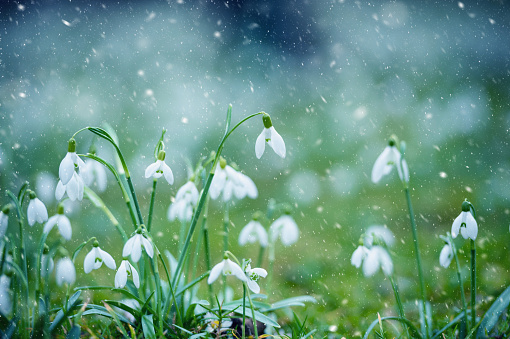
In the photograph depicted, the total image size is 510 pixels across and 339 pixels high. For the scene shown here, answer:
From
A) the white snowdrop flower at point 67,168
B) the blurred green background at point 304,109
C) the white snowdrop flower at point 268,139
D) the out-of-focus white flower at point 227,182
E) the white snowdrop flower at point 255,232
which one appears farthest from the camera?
the blurred green background at point 304,109

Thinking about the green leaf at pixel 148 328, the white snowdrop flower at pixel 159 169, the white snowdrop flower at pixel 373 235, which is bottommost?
the green leaf at pixel 148 328

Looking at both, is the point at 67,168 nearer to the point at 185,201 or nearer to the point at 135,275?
the point at 135,275

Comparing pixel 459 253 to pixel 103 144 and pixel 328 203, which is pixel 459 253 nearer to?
pixel 328 203

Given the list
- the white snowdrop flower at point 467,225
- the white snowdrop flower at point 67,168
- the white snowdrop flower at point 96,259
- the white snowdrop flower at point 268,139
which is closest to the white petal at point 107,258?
the white snowdrop flower at point 96,259

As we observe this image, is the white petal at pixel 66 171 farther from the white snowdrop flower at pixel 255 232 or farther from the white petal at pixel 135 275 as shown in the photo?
Answer: the white snowdrop flower at pixel 255 232

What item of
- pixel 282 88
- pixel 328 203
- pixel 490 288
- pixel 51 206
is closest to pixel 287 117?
pixel 282 88

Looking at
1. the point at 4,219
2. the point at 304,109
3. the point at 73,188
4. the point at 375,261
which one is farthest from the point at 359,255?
the point at 304,109
